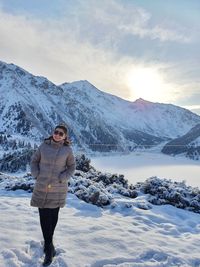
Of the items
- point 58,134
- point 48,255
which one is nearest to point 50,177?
point 58,134

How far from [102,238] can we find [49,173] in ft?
8.18

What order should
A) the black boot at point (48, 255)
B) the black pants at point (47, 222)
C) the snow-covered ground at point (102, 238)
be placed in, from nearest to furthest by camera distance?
the black boot at point (48, 255)
the black pants at point (47, 222)
the snow-covered ground at point (102, 238)

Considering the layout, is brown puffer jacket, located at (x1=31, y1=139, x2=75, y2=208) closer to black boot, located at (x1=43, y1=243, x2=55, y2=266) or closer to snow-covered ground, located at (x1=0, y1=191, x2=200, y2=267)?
black boot, located at (x1=43, y1=243, x2=55, y2=266)

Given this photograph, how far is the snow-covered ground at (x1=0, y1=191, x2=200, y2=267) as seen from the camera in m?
7.48

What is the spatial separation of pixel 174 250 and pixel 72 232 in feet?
7.76

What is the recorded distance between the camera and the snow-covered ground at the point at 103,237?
7.48 metres

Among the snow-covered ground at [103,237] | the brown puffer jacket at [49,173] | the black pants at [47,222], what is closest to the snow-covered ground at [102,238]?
the snow-covered ground at [103,237]

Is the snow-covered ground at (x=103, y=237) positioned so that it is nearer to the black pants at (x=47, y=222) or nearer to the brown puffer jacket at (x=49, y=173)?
the black pants at (x=47, y=222)

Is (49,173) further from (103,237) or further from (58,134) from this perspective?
(103,237)

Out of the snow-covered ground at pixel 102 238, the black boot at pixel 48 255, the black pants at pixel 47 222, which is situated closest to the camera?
the black boot at pixel 48 255

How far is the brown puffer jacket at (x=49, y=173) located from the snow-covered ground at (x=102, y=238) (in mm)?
1116

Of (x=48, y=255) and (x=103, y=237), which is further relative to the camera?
(x=103, y=237)

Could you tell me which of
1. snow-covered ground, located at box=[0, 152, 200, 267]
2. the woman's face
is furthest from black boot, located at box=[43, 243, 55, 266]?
the woman's face

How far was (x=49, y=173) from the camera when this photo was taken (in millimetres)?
7137
